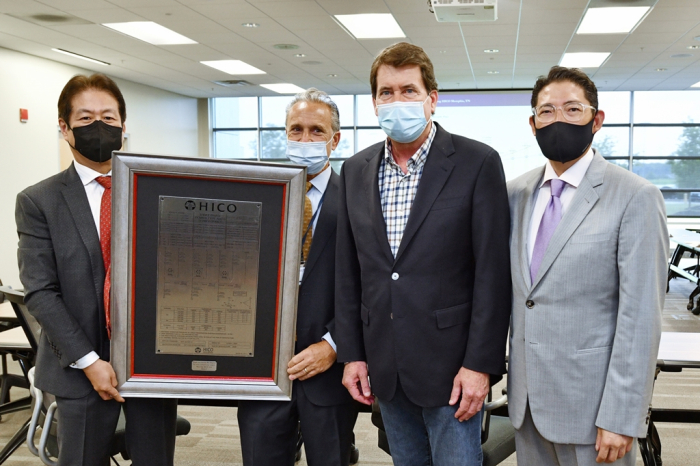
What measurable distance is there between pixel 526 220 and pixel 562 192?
13cm

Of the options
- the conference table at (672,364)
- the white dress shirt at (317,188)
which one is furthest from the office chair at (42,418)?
the conference table at (672,364)

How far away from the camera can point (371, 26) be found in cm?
770

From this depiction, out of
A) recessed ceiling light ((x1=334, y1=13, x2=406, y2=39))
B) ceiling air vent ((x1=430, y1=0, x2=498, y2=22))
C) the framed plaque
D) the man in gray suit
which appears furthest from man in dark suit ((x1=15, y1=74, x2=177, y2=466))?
recessed ceiling light ((x1=334, y1=13, x2=406, y2=39))

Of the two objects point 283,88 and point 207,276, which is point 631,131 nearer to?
point 283,88

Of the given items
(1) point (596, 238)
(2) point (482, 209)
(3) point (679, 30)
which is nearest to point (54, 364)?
(2) point (482, 209)

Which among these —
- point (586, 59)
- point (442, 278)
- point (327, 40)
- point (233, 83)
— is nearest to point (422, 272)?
point (442, 278)

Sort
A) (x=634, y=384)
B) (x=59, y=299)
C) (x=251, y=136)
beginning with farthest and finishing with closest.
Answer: (x=251, y=136) → (x=59, y=299) → (x=634, y=384)

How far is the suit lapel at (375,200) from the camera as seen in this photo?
1.69 m

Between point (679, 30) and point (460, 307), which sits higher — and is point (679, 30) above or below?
above

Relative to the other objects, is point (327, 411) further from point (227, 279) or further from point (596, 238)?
point (596, 238)

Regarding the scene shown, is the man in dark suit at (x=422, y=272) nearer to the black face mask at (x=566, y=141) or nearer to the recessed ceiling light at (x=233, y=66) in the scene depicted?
the black face mask at (x=566, y=141)

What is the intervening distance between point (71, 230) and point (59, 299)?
0.66ft

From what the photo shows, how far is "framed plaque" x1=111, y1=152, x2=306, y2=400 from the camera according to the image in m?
1.65

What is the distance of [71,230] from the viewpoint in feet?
5.83
